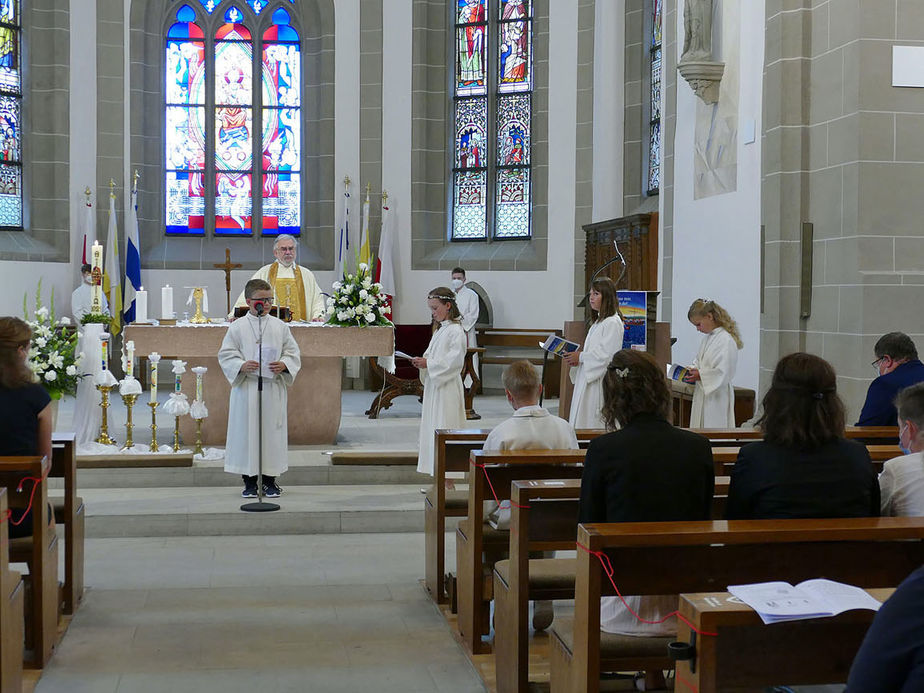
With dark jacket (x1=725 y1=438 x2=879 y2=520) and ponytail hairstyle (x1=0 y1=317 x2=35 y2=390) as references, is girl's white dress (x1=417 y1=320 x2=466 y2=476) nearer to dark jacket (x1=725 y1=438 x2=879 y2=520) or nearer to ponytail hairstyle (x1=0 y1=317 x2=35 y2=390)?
ponytail hairstyle (x1=0 y1=317 x2=35 y2=390)

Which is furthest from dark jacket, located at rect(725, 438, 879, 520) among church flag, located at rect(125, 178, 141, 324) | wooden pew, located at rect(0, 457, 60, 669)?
church flag, located at rect(125, 178, 141, 324)

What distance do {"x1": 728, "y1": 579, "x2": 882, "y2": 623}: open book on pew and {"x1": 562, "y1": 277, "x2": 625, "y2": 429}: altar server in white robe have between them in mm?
5402

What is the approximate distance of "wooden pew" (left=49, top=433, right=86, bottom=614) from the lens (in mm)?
5445

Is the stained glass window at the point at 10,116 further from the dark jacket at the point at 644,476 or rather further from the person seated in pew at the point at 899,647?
the person seated in pew at the point at 899,647

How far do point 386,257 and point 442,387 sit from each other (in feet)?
26.3

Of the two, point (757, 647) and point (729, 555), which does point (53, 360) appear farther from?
point (757, 647)

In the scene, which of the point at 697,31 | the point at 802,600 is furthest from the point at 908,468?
the point at 697,31

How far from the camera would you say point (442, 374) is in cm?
768

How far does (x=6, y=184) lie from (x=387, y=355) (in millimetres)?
7787

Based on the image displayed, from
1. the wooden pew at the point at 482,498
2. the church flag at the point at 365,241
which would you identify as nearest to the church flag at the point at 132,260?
the church flag at the point at 365,241

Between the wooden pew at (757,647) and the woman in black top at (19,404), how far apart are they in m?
3.29

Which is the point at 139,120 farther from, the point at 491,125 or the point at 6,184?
the point at 491,125

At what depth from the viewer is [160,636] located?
16.5ft

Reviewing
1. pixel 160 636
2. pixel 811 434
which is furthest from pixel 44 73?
pixel 811 434
